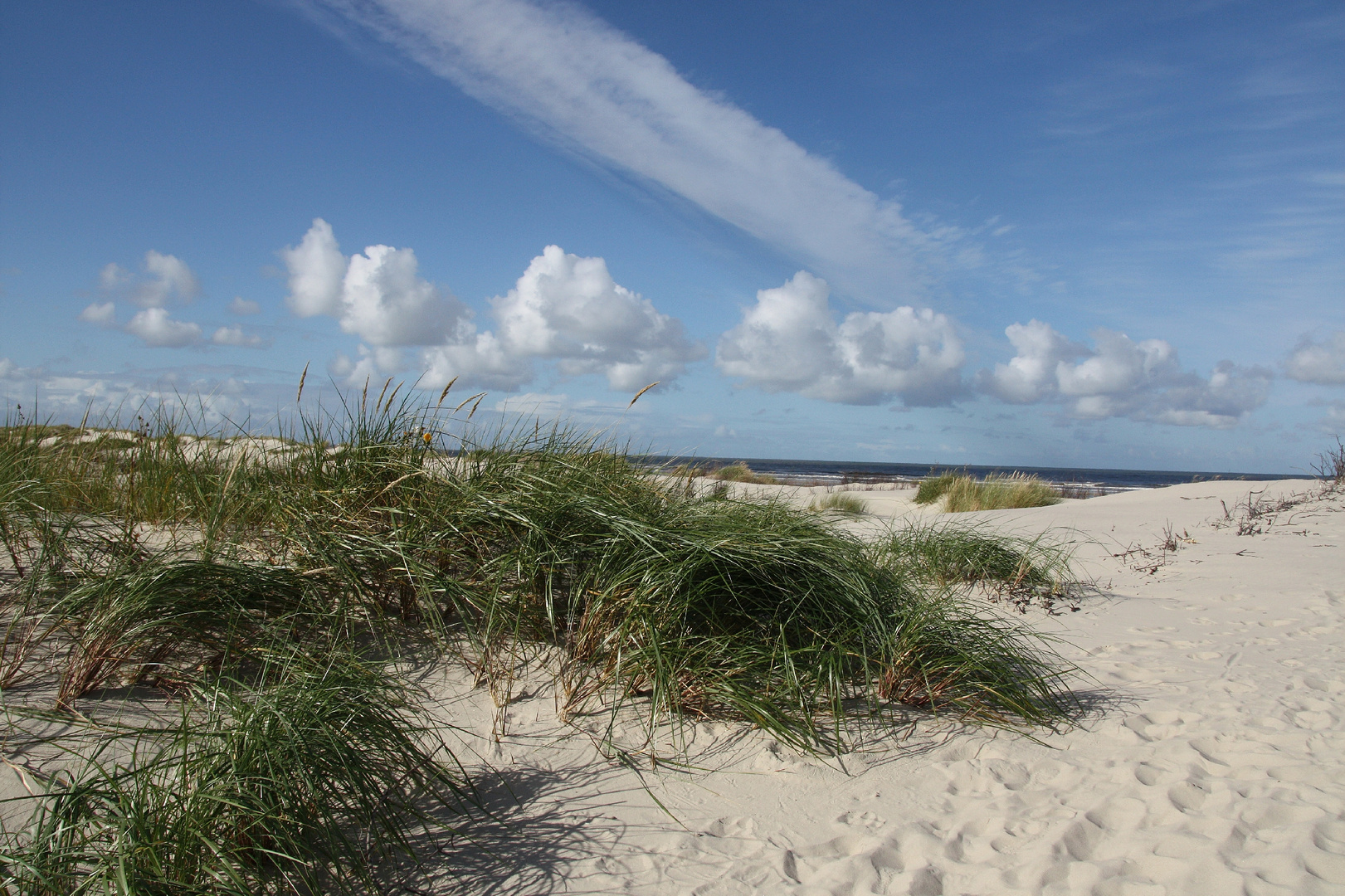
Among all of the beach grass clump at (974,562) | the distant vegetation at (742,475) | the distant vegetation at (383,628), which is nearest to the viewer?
the distant vegetation at (383,628)

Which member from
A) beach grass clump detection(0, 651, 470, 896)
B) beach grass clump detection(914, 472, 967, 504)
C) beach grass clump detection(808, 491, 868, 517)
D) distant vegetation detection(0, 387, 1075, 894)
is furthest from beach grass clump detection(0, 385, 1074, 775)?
beach grass clump detection(914, 472, 967, 504)

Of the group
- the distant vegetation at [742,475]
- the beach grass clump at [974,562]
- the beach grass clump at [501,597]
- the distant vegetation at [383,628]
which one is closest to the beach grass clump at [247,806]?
the distant vegetation at [383,628]

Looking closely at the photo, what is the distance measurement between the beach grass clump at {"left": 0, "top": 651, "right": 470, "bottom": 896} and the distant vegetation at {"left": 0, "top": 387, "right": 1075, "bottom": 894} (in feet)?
0.04

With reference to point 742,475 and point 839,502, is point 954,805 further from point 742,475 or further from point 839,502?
point 742,475

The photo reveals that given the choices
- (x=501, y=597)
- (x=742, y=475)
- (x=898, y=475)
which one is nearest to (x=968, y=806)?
(x=501, y=597)

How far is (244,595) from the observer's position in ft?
9.31

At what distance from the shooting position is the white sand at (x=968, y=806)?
2121 mm

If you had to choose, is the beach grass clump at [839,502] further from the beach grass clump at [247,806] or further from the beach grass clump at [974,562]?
the beach grass clump at [247,806]

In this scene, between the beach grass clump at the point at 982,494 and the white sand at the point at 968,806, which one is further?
the beach grass clump at the point at 982,494

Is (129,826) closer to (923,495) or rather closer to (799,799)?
(799,799)

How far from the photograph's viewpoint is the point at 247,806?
6.01 feet

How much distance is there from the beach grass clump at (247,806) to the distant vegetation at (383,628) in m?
0.01

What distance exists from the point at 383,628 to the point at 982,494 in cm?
1263

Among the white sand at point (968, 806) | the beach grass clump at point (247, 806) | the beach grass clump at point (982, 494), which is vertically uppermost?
the beach grass clump at point (982, 494)
